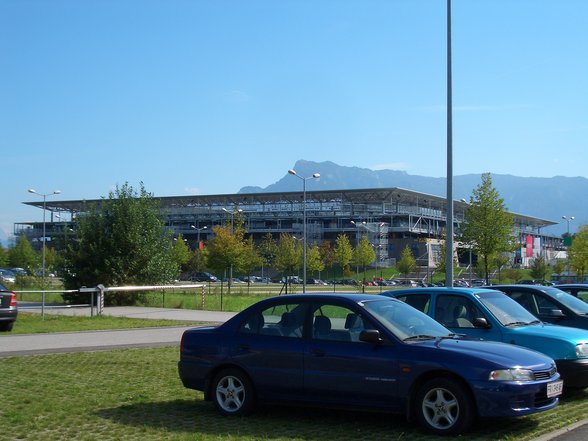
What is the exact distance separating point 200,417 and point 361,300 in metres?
2.43

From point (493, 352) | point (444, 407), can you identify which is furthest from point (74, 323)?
point (493, 352)

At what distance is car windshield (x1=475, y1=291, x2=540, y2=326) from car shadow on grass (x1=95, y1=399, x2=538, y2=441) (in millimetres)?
2103

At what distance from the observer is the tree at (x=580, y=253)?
195ft

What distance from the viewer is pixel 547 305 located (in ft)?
42.7

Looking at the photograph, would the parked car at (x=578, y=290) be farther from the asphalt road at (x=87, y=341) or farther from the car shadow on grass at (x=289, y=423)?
the asphalt road at (x=87, y=341)

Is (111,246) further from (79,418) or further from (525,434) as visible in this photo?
(525,434)

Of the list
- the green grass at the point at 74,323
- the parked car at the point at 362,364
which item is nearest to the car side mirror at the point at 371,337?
the parked car at the point at 362,364

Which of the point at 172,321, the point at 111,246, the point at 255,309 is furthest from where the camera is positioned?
the point at 111,246

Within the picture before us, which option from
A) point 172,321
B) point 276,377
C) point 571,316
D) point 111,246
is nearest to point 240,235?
point 111,246

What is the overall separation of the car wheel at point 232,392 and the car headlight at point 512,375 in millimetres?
2902

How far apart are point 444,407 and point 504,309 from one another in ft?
11.6

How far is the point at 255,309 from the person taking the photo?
30.8 ft

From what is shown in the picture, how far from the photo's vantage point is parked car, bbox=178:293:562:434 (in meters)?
7.86

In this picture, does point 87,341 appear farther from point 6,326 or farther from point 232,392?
point 232,392
